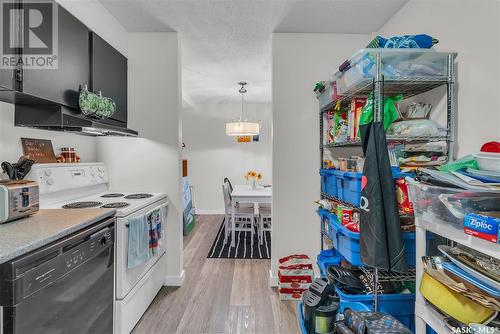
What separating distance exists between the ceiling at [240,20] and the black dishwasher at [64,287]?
69.6 inches

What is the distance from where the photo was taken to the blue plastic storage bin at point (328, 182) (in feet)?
7.15

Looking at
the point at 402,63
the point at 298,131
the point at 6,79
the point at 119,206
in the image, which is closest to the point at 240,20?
the point at 298,131

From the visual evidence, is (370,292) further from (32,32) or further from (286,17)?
(32,32)

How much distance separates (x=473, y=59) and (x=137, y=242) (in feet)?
7.93

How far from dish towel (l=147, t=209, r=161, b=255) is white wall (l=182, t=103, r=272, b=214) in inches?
145

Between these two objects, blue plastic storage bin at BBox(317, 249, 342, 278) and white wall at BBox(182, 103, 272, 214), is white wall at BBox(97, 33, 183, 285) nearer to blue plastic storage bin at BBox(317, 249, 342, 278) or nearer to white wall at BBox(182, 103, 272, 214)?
blue plastic storage bin at BBox(317, 249, 342, 278)

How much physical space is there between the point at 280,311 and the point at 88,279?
153 cm

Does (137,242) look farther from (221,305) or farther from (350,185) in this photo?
(350,185)

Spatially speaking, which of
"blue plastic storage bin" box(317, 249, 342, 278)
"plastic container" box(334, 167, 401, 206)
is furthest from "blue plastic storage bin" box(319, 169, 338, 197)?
"blue plastic storage bin" box(317, 249, 342, 278)

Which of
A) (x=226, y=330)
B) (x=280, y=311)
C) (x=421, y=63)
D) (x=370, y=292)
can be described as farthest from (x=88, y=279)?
(x=421, y=63)

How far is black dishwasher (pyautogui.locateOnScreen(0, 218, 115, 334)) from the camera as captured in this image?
987mm

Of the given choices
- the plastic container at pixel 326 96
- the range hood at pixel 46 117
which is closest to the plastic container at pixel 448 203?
the plastic container at pixel 326 96

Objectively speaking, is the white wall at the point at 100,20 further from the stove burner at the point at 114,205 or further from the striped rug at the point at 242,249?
the striped rug at the point at 242,249

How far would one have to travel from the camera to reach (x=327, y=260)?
2129mm
